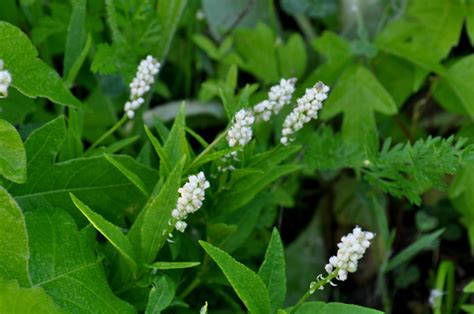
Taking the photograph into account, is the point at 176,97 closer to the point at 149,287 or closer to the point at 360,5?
the point at 360,5

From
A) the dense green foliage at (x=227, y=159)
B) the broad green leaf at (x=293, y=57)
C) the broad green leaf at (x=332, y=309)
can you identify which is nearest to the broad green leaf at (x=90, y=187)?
the dense green foliage at (x=227, y=159)

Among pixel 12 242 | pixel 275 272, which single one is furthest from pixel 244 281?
pixel 12 242

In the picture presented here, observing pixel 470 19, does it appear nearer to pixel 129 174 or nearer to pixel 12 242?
pixel 129 174

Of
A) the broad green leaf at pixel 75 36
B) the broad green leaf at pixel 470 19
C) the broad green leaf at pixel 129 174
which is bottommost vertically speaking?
the broad green leaf at pixel 470 19

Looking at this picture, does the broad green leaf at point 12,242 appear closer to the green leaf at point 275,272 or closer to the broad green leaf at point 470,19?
the green leaf at point 275,272

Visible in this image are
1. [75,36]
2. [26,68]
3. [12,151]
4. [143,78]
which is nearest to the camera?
[12,151]

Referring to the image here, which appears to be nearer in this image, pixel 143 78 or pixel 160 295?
pixel 160 295

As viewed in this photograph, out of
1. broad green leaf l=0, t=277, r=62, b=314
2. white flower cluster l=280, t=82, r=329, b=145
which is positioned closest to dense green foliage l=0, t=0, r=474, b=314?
broad green leaf l=0, t=277, r=62, b=314
